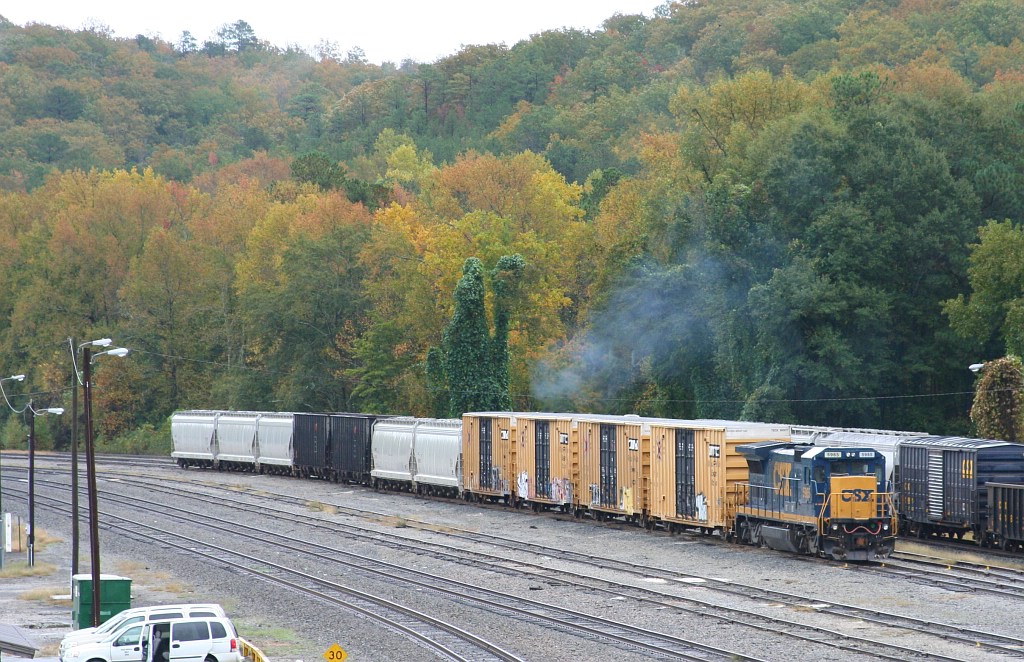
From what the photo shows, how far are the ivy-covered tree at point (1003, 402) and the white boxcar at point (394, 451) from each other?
23.6 m

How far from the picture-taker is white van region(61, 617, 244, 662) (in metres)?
22.8

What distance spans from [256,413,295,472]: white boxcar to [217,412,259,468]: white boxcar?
0.61 m

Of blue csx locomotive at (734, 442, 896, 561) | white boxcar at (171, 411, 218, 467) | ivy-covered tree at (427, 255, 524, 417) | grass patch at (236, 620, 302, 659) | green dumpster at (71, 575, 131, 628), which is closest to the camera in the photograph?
grass patch at (236, 620, 302, 659)

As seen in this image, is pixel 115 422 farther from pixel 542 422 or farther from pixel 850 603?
pixel 850 603

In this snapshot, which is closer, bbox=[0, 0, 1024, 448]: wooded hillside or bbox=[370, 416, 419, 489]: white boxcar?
bbox=[370, 416, 419, 489]: white boxcar

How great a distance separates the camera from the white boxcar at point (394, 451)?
182ft

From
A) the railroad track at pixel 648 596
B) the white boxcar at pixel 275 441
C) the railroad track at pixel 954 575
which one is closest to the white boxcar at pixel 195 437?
the white boxcar at pixel 275 441

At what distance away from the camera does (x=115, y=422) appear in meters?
98.0

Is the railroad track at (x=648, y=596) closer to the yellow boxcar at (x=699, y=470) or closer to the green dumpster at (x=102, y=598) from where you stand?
the yellow boxcar at (x=699, y=470)

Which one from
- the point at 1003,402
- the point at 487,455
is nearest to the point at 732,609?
the point at 1003,402

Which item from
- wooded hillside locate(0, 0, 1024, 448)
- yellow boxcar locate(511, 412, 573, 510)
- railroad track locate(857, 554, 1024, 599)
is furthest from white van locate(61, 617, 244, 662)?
wooded hillside locate(0, 0, 1024, 448)

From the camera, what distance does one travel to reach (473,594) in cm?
2972

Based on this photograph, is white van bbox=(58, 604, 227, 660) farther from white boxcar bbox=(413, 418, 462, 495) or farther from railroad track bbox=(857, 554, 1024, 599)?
white boxcar bbox=(413, 418, 462, 495)

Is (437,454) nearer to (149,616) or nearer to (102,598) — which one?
(102,598)
